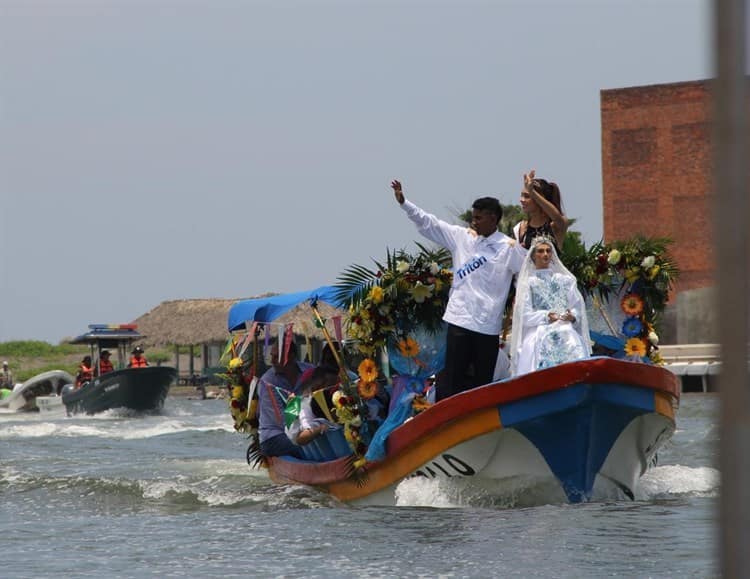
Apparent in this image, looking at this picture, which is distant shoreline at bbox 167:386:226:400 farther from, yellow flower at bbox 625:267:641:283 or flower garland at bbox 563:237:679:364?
yellow flower at bbox 625:267:641:283

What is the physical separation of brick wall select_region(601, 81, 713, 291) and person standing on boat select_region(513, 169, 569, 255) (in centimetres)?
4698

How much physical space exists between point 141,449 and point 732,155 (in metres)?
22.1

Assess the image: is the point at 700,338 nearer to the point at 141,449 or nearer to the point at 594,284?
the point at 141,449

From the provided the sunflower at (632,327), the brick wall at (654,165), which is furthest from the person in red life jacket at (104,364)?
the sunflower at (632,327)

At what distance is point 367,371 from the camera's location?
11.6m

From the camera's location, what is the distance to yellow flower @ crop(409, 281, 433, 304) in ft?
38.1

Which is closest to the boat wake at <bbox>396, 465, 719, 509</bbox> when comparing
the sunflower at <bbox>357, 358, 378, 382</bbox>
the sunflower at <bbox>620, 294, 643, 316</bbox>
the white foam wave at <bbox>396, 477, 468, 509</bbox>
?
the white foam wave at <bbox>396, 477, 468, 509</bbox>

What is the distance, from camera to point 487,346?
1088 cm

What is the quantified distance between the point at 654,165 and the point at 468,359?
160ft

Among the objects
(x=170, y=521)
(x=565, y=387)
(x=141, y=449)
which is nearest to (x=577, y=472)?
(x=565, y=387)

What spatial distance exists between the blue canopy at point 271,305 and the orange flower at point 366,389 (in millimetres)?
1053

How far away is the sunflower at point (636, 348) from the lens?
11484mm

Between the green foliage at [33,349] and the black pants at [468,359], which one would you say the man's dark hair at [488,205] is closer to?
the black pants at [468,359]

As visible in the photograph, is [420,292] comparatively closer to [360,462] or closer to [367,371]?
[367,371]
